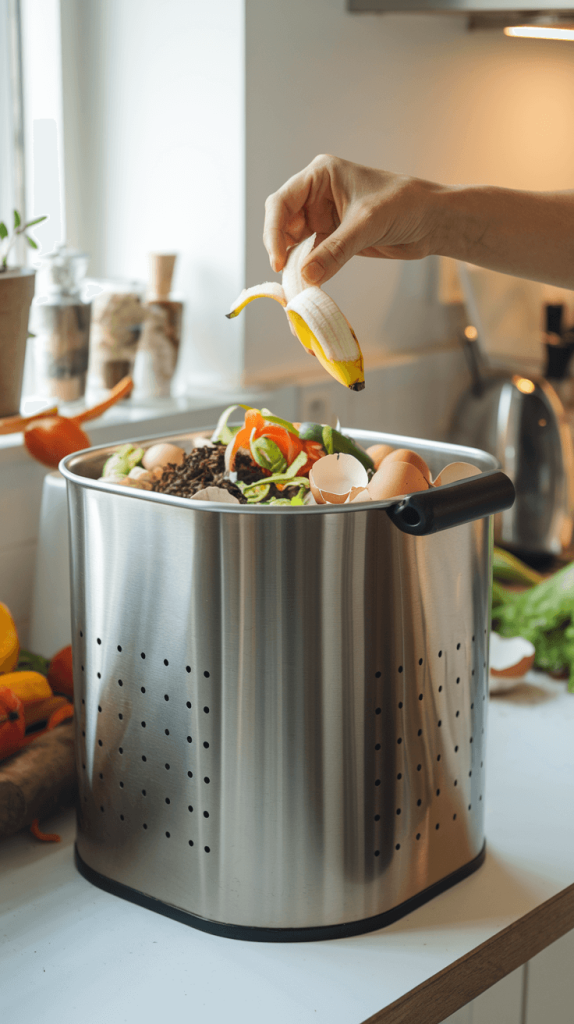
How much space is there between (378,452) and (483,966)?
1.11 feet

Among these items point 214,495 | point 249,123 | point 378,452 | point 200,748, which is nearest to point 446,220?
point 378,452

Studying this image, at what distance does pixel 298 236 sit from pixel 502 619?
19.8 inches

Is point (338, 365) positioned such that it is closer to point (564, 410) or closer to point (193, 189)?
point (193, 189)

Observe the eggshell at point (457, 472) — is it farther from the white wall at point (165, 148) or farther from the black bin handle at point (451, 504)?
the white wall at point (165, 148)

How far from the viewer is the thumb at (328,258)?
1.99 ft

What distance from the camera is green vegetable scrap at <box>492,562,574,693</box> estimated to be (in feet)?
3.32

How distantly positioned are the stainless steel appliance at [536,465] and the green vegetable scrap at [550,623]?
0.92 ft

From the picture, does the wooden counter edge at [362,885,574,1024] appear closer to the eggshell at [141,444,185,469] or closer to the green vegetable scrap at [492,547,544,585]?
the eggshell at [141,444,185,469]

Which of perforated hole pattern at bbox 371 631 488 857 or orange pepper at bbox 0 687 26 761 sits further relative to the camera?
orange pepper at bbox 0 687 26 761

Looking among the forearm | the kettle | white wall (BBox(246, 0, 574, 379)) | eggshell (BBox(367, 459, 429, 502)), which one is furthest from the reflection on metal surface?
eggshell (BBox(367, 459, 429, 502))

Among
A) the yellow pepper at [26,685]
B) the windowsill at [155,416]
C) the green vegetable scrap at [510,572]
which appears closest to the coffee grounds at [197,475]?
the yellow pepper at [26,685]

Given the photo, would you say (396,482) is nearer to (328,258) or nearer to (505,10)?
(328,258)

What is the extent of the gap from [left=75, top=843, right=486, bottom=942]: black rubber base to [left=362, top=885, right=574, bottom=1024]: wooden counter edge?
50 mm

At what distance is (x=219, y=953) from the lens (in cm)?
60
